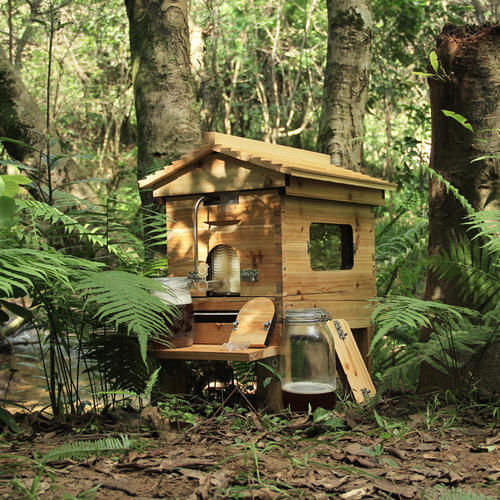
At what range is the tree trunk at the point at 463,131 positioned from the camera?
10.1 ft

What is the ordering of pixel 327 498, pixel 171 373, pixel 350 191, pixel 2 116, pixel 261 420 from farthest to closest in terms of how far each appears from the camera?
1. pixel 2 116
2. pixel 350 191
3. pixel 171 373
4. pixel 261 420
5. pixel 327 498

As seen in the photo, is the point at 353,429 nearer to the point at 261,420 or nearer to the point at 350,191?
the point at 261,420

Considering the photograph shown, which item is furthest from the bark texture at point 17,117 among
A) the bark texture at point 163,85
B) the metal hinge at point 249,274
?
the metal hinge at point 249,274

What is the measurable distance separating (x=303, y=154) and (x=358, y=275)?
81 centimetres

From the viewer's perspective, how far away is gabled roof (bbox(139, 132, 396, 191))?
3037mm

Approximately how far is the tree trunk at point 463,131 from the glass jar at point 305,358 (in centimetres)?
59

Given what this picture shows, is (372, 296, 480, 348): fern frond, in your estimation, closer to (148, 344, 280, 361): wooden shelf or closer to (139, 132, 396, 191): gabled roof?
(148, 344, 280, 361): wooden shelf

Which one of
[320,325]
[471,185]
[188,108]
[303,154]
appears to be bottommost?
[320,325]

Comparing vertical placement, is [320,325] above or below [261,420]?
above

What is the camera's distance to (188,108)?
4547mm

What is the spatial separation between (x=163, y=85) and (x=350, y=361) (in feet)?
8.26

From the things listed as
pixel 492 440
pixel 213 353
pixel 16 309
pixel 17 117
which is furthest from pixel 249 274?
pixel 17 117

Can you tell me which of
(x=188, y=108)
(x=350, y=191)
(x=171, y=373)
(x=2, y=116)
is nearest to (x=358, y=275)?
(x=350, y=191)

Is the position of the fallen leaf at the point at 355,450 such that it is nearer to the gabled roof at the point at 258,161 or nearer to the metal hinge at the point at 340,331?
the metal hinge at the point at 340,331
